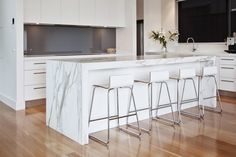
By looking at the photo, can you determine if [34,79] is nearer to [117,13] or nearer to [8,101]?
[8,101]

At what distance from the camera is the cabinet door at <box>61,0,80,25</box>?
5652mm

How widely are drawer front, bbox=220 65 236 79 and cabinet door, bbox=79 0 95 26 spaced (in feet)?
10.1

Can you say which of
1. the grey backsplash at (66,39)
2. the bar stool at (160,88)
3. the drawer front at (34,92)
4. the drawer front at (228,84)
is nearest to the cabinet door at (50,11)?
the grey backsplash at (66,39)

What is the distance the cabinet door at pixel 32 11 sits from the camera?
202 inches

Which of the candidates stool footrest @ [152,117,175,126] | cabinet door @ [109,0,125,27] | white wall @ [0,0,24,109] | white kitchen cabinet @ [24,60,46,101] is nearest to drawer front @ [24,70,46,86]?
white kitchen cabinet @ [24,60,46,101]

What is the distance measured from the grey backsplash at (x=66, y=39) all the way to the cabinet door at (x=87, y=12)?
51 centimetres


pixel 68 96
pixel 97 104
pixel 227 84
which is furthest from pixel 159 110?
pixel 227 84

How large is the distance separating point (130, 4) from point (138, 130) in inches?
142

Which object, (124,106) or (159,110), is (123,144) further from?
(159,110)

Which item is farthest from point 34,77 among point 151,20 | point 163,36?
point 151,20

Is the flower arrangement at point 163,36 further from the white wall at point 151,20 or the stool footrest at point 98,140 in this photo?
the stool footrest at point 98,140

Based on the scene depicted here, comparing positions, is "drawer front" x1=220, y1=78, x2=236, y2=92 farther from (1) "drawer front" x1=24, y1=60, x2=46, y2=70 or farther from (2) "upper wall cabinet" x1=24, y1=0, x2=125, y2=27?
(1) "drawer front" x1=24, y1=60, x2=46, y2=70

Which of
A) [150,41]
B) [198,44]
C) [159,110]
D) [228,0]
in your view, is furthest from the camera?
[150,41]

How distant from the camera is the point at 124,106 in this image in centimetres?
400
